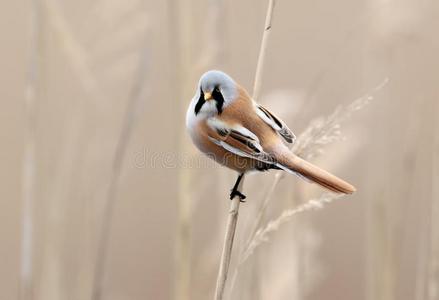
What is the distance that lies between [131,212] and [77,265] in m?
0.49

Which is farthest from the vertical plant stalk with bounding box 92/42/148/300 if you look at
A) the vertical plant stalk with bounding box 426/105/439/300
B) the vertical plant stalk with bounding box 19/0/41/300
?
the vertical plant stalk with bounding box 426/105/439/300

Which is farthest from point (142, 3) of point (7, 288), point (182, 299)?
point (7, 288)

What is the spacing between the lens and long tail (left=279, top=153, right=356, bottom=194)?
898mm

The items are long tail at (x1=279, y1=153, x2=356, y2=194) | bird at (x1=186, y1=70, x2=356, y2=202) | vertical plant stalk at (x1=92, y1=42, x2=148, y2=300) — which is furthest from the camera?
vertical plant stalk at (x1=92, y1=42, x2=148, y2=300)

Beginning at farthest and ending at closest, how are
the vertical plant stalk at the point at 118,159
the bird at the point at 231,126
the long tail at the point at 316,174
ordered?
the vertical plant stalk at the point at 118,159, the bird at the point at 231,126, the long tail at the point at 316,174

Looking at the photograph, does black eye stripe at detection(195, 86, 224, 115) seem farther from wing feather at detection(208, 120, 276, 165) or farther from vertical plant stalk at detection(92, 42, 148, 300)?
vertical plant stalk at detection(92, 42, 148, 300)

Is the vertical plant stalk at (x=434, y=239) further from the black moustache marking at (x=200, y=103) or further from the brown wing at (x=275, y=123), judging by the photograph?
the black moustache marking at (x=200, y=103)

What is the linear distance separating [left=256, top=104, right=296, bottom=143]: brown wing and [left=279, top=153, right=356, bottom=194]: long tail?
0.07m

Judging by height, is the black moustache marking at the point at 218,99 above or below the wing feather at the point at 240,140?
above

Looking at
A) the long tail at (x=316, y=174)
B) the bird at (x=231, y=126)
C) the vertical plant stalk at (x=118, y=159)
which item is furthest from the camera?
the vertical plant stalk at (x=118, y=159)

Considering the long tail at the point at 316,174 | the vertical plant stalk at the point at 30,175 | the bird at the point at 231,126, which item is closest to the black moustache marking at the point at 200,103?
the bird at the point at 231,126

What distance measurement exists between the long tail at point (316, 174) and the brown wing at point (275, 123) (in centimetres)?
7

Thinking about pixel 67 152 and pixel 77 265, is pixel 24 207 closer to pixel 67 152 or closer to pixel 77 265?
pixel 67 152

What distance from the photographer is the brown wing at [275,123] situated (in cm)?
107
